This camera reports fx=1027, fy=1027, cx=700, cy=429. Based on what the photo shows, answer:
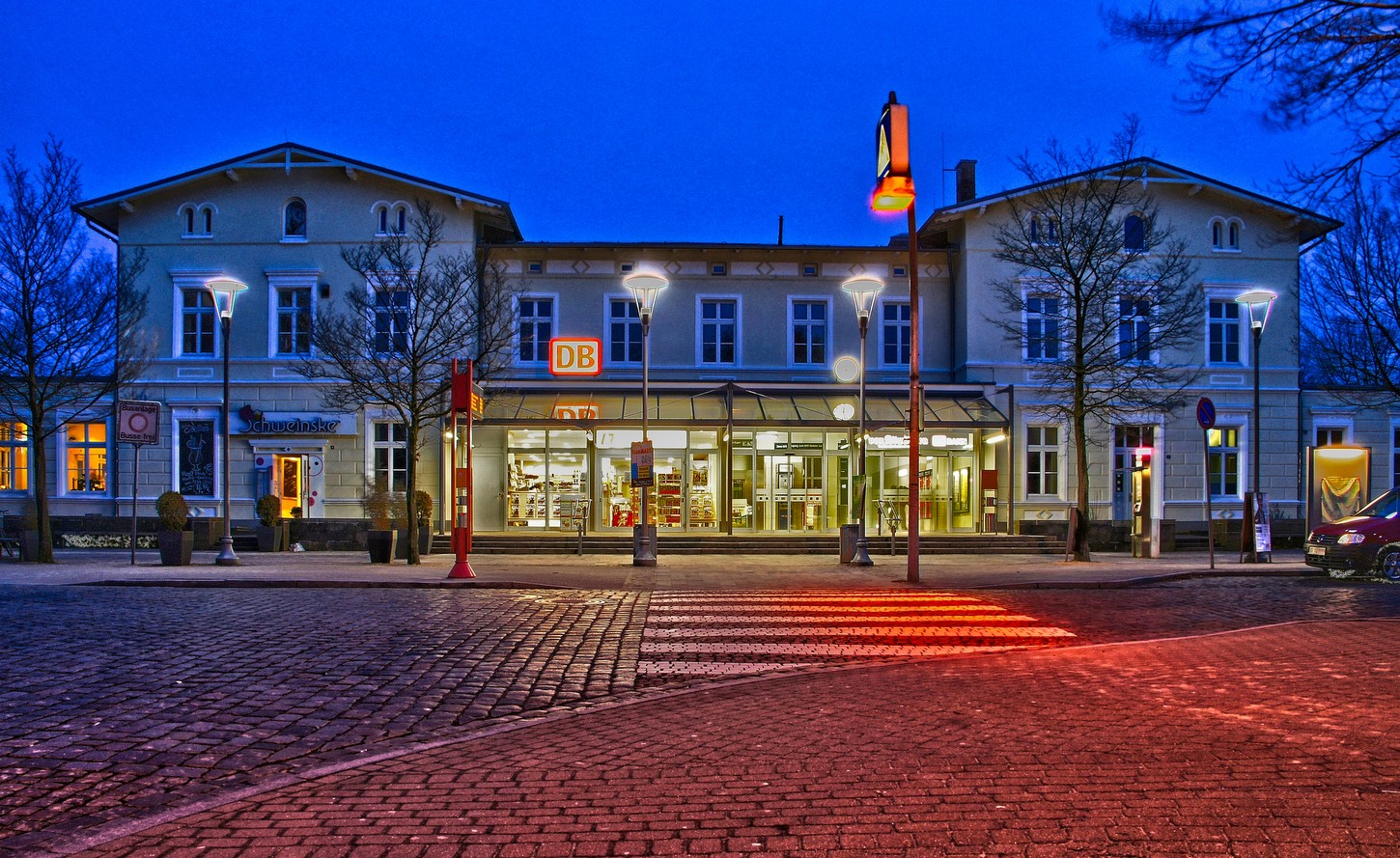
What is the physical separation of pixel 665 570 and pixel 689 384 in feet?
35.8

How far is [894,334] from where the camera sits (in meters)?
31.0

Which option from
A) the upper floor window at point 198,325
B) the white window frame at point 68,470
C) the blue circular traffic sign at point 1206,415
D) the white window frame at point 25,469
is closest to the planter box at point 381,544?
the upper floor window at point 198,325

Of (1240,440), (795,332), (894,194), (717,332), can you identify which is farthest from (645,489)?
(1240,440)

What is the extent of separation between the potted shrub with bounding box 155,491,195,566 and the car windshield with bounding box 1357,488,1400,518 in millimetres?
21880

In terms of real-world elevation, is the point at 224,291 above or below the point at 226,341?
above

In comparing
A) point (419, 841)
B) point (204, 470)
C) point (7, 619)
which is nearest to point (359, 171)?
point (204, 470)

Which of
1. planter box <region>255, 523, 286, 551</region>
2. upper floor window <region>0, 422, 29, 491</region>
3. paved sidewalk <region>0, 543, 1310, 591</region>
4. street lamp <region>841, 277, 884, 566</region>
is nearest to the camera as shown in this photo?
paved sidewalk <region>0, 543, 1310, 591</region>

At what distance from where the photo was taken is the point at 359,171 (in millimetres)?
29344

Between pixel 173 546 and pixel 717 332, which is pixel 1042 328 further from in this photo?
pixel 173 546

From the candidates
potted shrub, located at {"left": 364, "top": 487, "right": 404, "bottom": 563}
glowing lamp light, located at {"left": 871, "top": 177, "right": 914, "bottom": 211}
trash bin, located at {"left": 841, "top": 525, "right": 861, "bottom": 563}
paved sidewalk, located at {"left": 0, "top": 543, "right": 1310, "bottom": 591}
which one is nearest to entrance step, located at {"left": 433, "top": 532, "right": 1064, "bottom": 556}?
paved sidewalk, located at {"left": 0, "top": 543, "right": 1310, "bottom": 591}

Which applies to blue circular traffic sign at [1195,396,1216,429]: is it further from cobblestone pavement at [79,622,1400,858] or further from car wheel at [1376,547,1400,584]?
cobblestone pavement at [79,622,1400,858]

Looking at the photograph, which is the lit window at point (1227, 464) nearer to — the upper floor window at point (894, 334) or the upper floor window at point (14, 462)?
the upper floor window at point (894, 334)

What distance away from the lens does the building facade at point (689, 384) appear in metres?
28.8

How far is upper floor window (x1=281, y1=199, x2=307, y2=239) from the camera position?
2967cm
